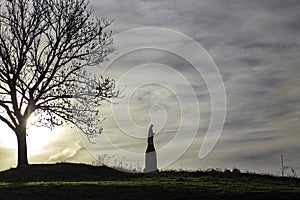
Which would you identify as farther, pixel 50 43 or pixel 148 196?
pixel 50 43

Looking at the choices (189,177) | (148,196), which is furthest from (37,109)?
(148,196)

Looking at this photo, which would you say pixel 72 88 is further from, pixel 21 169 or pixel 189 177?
pixel 189 177

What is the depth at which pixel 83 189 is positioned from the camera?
27.5 metres

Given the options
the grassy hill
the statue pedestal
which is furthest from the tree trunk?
the statue pedestal

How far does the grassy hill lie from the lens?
25312 millimetres

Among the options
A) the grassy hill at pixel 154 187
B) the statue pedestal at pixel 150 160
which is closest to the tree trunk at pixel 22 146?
the grassy hill at pixel 154 187

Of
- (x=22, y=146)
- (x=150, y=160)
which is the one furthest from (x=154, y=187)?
(x=22, y=146)

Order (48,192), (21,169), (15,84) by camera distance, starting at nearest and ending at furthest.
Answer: (48,192)
(21,169)
(15,84)

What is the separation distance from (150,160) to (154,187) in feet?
43.4

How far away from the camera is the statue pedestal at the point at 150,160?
40.5 meters

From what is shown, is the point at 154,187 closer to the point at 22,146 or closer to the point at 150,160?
the point at 150,160

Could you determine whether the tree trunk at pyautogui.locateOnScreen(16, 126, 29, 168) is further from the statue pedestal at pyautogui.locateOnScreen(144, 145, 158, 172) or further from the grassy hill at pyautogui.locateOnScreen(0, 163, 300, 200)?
the statue pedestal at pyautogui.locateOnScreen(144, 145, 158, 172)

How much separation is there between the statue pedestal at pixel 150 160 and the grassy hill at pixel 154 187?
2.97 m

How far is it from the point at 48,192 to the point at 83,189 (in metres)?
1.65
